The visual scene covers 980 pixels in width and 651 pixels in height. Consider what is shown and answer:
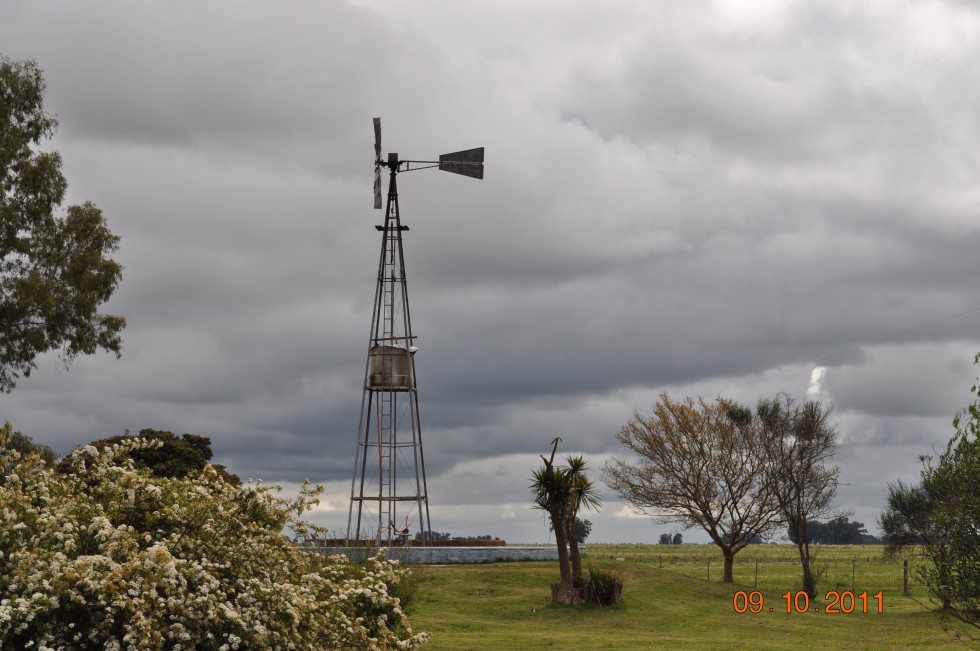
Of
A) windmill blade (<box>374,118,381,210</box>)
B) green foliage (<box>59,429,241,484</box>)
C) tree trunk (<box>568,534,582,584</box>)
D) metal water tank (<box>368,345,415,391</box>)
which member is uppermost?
windmill blade (<box>374,118,381,210</box>)

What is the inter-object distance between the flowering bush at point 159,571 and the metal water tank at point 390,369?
3002 centimetres

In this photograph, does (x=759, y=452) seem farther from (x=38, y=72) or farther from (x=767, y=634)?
(x=38, y=72)

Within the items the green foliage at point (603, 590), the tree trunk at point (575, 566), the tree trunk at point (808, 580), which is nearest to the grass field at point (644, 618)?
the tree trunk at point (808, 580)

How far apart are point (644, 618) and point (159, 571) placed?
31.2 m

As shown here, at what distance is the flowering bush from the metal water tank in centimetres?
3002

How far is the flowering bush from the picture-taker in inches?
551

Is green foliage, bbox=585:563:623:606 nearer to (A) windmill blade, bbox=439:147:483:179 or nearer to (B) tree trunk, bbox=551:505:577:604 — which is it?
(B) tree trunk, bbox=551:505:577:604

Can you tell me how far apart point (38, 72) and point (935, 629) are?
41.7 meters

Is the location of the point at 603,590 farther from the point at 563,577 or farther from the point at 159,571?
the point at 159,571

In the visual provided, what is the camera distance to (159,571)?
46.8 ft

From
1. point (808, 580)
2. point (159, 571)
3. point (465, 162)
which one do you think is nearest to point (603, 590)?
point (808, 580)

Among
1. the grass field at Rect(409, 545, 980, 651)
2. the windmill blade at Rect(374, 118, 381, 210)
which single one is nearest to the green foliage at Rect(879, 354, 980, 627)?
the grass field at Rect(409, 545, 980, 651)

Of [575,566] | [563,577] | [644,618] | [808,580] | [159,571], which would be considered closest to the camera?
[159,571]

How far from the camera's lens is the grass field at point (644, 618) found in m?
34.7
